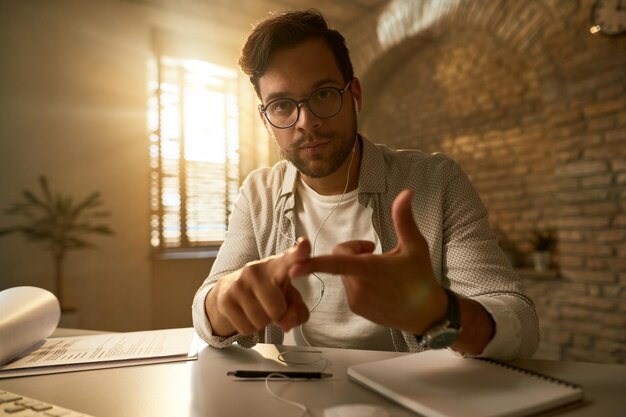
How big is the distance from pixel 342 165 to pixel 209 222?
3.56 m

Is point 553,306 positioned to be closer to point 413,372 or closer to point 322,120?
point 322,120

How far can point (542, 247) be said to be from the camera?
3.70m

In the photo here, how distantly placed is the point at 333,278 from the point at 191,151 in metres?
3.71

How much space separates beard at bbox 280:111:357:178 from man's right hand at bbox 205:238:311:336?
2.13ft

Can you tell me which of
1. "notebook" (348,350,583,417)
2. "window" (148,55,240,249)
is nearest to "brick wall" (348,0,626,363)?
"window" (148,55,240,249)

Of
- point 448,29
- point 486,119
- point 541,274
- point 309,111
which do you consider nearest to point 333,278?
point 309,111

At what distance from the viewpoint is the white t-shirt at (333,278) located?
125 cm

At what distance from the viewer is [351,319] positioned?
1.28 meters

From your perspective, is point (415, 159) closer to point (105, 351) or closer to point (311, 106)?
point (311, 106)

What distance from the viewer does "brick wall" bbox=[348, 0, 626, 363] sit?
9.80 feet

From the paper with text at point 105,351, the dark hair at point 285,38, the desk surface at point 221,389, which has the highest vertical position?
the dark hair at point 285,38

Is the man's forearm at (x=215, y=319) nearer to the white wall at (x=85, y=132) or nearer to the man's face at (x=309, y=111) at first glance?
the man's face at (x=309, y=111)

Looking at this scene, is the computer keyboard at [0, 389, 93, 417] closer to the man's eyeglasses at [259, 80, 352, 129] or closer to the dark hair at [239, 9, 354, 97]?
the man's eyeglasses at [259, 80, 352, 129]

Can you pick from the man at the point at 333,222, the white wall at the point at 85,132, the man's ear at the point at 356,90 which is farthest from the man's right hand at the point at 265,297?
the white wall at the point at 85,132
